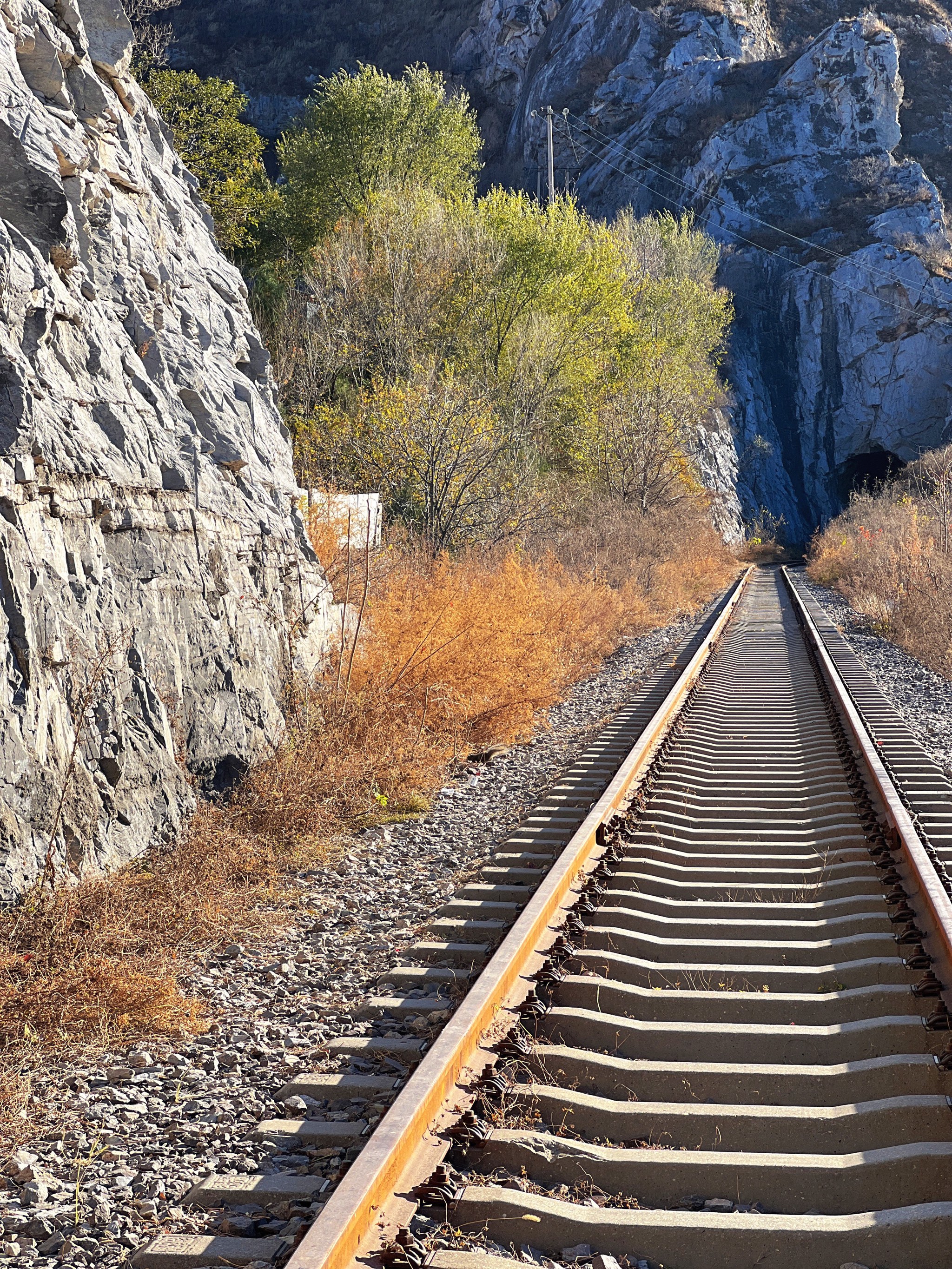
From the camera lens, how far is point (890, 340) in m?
52.9

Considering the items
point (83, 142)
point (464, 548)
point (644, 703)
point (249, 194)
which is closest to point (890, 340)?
point (249, 194)

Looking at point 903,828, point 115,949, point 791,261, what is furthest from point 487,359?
point 791,261

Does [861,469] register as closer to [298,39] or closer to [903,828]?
[298,39]

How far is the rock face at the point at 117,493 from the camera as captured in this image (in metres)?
4.86


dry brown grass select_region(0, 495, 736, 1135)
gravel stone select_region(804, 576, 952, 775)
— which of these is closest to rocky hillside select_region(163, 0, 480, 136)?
gravel stone select_region(804, 576, 952, 775)

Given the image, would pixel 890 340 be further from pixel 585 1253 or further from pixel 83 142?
pixel 585 1253

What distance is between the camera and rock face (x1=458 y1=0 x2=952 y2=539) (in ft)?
173

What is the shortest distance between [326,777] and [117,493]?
2.29 metres

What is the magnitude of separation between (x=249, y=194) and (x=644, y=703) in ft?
66.4

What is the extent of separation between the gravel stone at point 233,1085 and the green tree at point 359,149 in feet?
101

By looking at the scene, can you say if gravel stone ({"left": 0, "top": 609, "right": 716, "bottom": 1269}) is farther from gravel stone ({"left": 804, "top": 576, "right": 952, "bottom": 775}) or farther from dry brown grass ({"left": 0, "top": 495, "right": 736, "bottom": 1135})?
gravel stone ({"left": 804, "top": 576, "right": 952, "bottom": 775})

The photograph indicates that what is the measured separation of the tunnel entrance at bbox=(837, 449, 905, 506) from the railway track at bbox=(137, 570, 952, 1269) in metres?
52.3

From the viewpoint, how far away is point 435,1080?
9.77 feet

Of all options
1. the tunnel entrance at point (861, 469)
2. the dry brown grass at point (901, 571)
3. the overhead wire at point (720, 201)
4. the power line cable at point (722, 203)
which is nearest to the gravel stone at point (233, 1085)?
the dry brown grass at point (901, 571)
